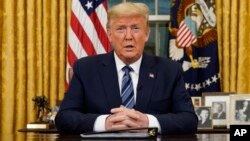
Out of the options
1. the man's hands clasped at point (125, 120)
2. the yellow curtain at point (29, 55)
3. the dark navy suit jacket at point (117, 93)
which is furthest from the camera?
the yellow curtain at point (29, 55)

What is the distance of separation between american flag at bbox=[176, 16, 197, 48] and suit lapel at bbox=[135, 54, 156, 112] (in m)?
2.06

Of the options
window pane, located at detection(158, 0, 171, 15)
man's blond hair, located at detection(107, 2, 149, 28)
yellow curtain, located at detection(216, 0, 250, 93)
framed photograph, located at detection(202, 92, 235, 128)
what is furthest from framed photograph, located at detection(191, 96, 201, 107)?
man's blond hair, located at detection(107, 2, 149, 28)

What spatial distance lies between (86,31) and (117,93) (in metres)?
2.27

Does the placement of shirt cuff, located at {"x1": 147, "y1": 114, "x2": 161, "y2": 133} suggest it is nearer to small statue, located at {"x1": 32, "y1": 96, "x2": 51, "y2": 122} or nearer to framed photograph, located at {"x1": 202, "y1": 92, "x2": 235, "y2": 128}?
framed photograph, located at {"x1": 202, "y1": 92, "x2": 235, "y2": 128}

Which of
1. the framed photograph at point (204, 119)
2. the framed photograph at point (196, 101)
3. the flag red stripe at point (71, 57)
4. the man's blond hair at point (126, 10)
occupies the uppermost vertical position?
the man's blond hair at point (126, 10)

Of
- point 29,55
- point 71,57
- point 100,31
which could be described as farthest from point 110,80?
point 29,55

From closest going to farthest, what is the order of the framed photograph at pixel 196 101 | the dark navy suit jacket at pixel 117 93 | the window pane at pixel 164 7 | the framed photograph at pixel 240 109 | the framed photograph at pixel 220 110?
1. the dark navy suit jacket at pixel 117 93
2. the framed photograph at pixel 240 109
3. the framed photograph at pixel 220 110
4. the framed photograph at pixel 196 101
5. the window pane at pixel 164 7

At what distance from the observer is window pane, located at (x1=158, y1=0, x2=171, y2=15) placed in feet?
17.7

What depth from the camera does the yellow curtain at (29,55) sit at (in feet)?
16.9

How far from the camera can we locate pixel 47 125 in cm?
432

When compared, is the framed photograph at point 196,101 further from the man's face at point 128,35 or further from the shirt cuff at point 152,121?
the shirt cuff at point 152,121

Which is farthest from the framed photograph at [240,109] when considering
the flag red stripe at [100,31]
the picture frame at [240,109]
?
the flag red stripe at [100,31]

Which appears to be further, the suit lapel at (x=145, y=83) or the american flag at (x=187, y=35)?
the american flag at (x=187, y=35)

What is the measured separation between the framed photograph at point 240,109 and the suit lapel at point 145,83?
1.24 meters
